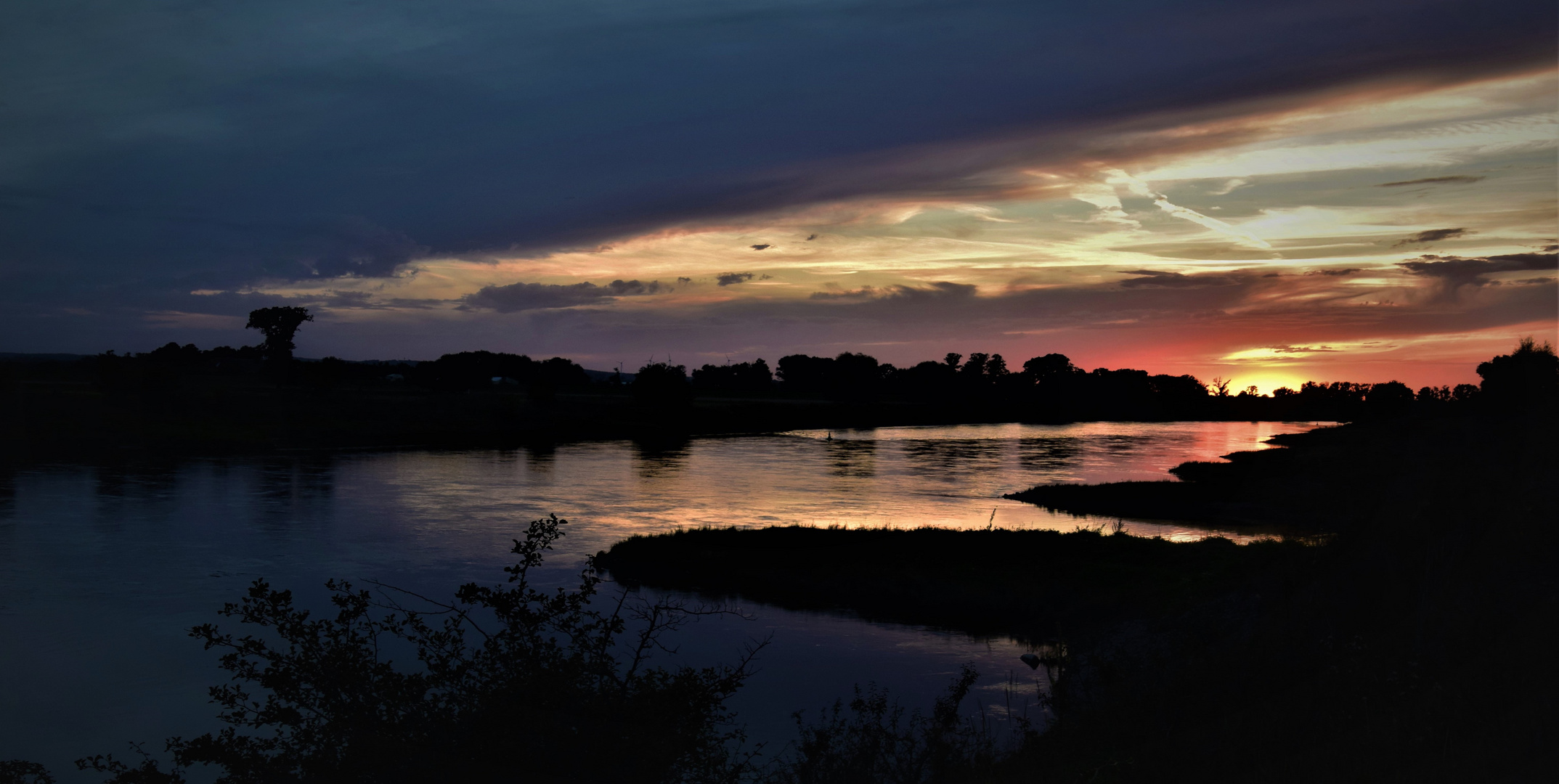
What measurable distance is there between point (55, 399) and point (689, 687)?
107 metres

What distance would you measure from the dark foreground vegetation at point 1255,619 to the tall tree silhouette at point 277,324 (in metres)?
166

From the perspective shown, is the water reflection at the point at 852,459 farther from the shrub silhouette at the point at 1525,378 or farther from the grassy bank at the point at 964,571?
the shrub silhouette at the point at 1525,378

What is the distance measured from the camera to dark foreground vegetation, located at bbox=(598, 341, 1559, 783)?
11.9 metres

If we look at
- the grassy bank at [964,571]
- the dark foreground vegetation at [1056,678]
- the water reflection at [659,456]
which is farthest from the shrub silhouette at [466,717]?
the water reflection at [659,456]

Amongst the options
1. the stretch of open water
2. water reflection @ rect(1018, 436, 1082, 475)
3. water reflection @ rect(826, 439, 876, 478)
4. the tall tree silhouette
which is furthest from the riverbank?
the tall tree silhouette

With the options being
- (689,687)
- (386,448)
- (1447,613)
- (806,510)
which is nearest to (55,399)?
(386,448)

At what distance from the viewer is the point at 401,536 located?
42719 millimetres

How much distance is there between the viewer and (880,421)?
171750 mm

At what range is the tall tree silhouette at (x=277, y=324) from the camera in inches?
6914

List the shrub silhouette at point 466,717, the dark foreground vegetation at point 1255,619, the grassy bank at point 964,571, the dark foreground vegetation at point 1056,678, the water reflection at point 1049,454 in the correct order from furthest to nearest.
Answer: the water reflection at point 1049,454
the grassy bank at point 964,571
the dark foreground vegetation at point 1255,619
the dark foreground vegetation at point 1056,678
the shrub silhouette at point 466,717

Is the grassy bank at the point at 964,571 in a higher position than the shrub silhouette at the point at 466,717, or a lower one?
lower

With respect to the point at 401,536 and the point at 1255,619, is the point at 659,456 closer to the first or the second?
the point at 401,536

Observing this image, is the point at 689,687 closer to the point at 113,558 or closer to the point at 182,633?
the point at 182,633

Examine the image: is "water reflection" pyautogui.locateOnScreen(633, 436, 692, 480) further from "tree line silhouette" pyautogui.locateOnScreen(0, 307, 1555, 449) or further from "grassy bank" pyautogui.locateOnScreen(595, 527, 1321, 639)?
"grassy bank" pyautogui.locateOnScreen(595, 527, 1321, 639)
